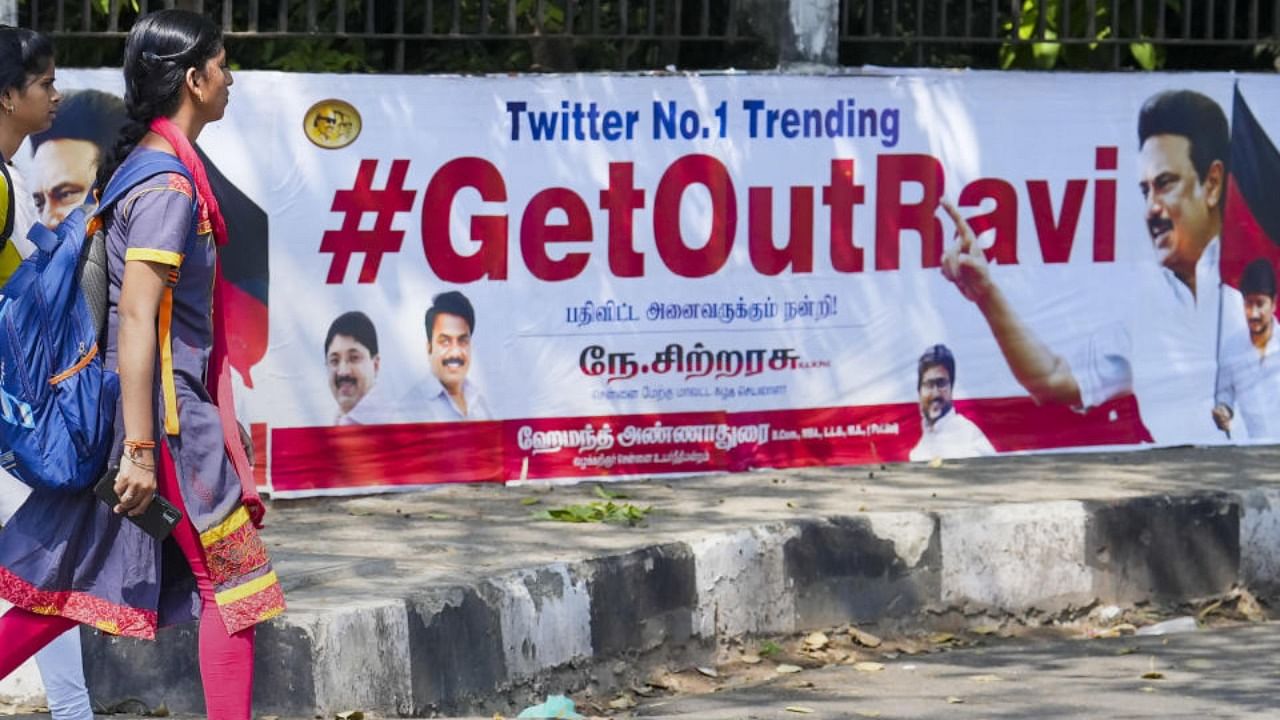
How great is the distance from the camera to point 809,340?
7859mm

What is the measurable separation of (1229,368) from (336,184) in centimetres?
367

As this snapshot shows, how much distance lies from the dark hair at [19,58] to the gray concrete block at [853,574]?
10.3 feet

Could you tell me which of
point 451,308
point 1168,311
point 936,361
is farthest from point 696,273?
point 1168,311

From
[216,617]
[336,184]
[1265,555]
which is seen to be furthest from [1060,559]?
[216,617]

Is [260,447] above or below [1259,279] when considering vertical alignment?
below

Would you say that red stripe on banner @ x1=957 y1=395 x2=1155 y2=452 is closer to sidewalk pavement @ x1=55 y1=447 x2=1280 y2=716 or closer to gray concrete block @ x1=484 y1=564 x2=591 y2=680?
sidewalk pavement @ x1=55 y1=447 x2=1280 y2=716

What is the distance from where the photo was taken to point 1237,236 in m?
8.54

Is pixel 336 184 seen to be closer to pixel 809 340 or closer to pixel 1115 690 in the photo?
pixel 809 340

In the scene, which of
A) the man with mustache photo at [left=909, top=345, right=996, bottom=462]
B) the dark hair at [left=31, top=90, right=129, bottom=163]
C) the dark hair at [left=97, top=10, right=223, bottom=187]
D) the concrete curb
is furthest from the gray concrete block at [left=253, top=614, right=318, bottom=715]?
the man with mustache photo at [left=909, top=345, right=996, bottom=462]

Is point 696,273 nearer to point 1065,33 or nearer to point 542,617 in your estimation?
point 1065,33

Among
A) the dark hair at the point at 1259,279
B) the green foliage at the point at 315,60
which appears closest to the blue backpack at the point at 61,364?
the green foliage at the point at 315,60

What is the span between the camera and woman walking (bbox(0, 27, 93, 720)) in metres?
4.22

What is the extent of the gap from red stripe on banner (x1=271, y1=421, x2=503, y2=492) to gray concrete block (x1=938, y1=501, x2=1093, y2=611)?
1615mm

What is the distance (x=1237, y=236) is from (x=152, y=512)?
5.71 metres
